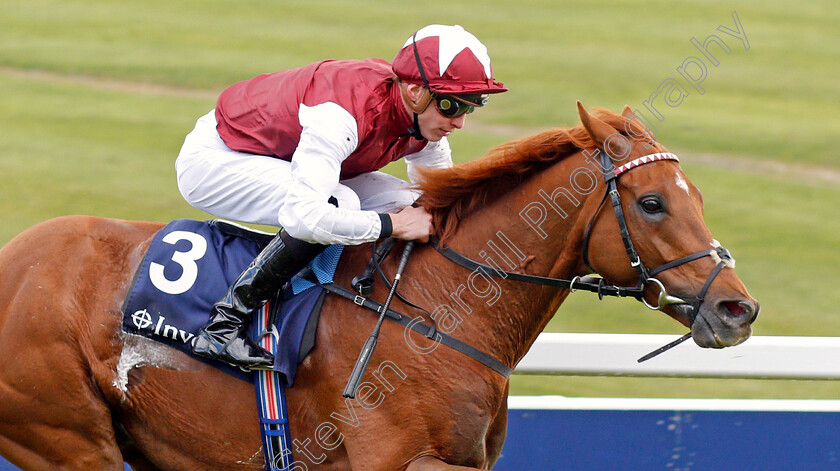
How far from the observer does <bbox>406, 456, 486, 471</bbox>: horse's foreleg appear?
262 cm

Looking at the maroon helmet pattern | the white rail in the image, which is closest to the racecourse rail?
the white rail

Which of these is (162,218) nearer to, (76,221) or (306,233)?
(76,221)

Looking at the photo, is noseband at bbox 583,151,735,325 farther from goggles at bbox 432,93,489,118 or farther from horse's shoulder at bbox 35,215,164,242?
horse's shoulder at bbox 35,215,164,242

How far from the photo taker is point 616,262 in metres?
2.60

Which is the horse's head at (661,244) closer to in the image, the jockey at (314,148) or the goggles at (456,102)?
the goggles at (456,102)

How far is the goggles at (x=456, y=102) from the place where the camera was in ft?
9.02

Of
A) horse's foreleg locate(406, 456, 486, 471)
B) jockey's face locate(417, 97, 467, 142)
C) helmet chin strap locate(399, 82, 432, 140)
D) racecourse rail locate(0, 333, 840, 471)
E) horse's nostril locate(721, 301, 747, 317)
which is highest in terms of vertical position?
helmet chin strap locate(399, 82, 432, 140)

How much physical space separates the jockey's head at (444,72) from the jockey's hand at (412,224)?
0.31 metres

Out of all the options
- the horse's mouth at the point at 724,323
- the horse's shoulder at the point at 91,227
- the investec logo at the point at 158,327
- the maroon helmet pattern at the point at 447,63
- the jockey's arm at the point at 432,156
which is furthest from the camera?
the jockey's arm at the point at 432,156

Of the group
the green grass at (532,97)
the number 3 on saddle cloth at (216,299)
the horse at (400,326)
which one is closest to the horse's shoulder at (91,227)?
the horse at (400,326)

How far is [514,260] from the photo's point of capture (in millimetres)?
2775

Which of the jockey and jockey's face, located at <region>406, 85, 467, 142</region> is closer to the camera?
the jockey

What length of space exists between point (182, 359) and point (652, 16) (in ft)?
38.8

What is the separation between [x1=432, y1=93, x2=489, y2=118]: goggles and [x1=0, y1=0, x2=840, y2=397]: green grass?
9.61 ft
